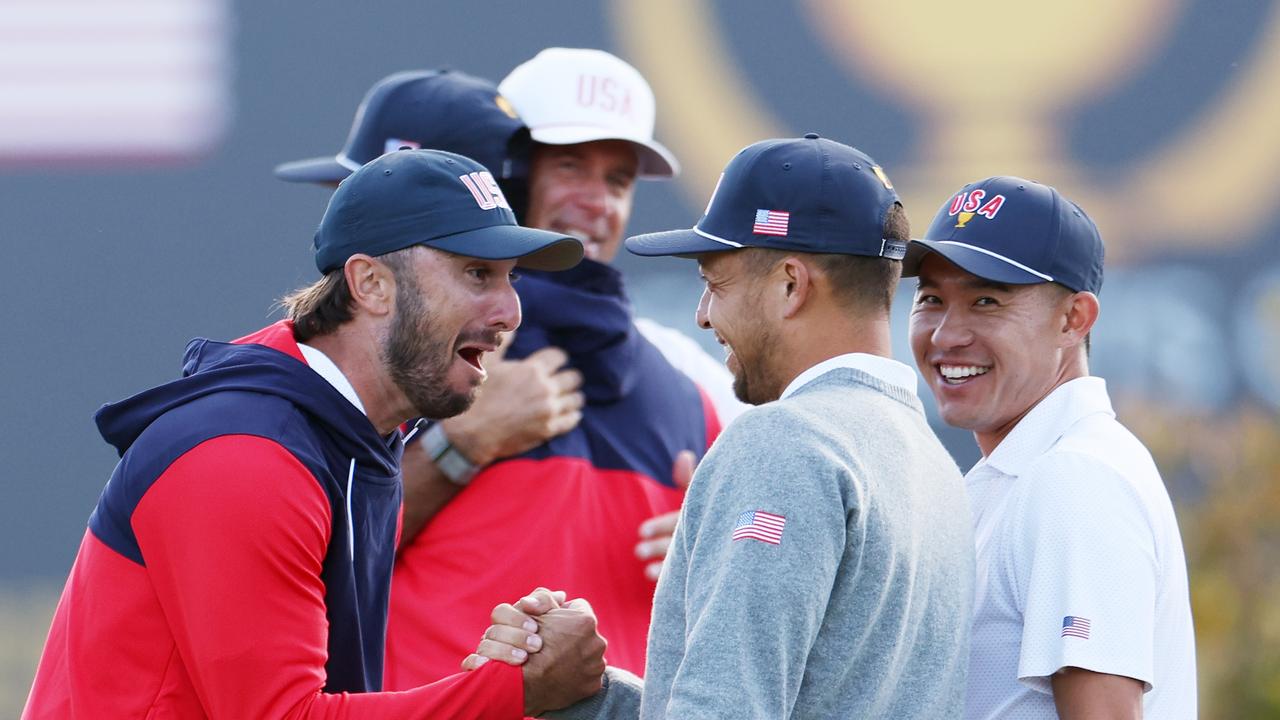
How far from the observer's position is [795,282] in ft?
6.96

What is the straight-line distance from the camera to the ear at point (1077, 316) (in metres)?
2.48

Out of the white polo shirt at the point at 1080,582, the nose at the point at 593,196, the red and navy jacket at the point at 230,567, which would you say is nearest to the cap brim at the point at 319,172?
the nose at the point at 593,196

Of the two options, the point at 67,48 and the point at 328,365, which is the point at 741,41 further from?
the point at 328,365

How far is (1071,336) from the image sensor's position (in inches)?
98.6

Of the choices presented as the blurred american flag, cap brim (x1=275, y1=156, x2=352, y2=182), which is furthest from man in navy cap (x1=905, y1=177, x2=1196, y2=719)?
the blurred american flag

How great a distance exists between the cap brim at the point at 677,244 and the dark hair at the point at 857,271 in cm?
6

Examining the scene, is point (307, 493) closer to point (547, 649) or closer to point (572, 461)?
point (547, 649)

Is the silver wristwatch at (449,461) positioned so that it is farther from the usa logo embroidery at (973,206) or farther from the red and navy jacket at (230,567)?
the usa logo embroidery at (973,206)

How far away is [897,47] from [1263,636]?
264 centimetres

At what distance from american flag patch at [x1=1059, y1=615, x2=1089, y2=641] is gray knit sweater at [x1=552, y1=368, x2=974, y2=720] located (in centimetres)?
14

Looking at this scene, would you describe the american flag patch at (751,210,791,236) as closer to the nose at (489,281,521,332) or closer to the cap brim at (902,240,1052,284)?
the cap brim at (902,240,1052,284)

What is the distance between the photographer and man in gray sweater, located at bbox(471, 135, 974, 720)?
1.78 m

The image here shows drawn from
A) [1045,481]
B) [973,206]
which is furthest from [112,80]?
[1045,481]

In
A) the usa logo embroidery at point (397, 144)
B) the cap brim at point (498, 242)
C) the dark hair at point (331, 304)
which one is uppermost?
the usa logo embroidery at point (397, 144)
